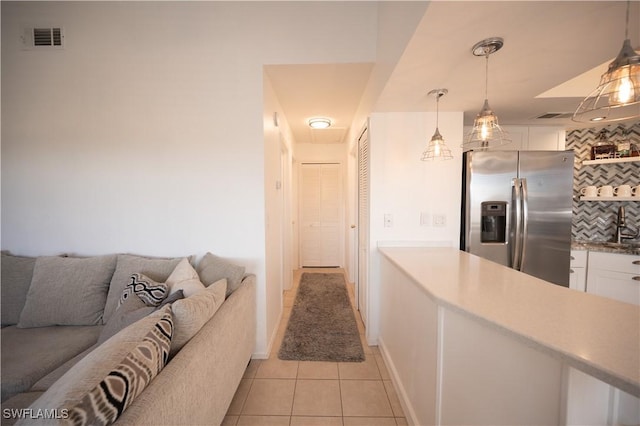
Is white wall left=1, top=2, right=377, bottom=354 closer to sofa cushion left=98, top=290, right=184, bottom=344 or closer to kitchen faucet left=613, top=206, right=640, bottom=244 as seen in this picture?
sofa cushion left=98, top=290, right=184, bottom=344

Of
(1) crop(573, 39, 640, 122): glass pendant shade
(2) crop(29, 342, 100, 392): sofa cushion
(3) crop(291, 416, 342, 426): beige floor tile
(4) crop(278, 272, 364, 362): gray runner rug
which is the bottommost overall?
(3) crop(291, 416, 342, 426): beige floor tile

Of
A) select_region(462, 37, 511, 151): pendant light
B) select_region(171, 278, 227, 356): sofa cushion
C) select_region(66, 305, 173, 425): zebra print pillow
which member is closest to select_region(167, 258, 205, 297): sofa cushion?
select_region(171, 278, 227, 356): sofa cushion

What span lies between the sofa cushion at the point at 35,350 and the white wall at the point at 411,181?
2130mm

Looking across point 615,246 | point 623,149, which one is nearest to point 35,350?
point 615,246

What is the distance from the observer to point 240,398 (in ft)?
5.36

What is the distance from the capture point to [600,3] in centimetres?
91

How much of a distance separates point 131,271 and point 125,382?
1.31 m

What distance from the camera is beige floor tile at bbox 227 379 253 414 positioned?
154cm

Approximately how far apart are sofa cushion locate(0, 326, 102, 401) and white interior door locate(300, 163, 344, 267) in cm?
328

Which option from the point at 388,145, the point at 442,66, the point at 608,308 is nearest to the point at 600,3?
the point at 442,66

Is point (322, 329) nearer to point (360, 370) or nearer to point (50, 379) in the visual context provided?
point (360, 370)

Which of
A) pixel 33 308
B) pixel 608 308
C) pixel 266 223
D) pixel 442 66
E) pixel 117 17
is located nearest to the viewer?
pixel 608 308

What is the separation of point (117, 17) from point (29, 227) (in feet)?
6.33

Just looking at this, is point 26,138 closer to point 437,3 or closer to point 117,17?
point 117,17
